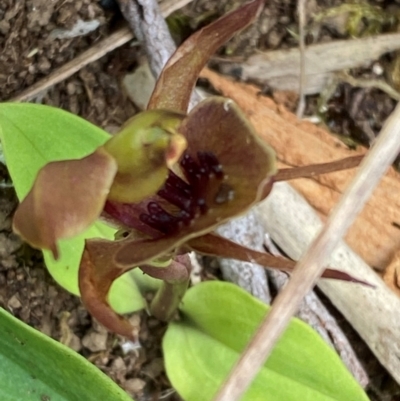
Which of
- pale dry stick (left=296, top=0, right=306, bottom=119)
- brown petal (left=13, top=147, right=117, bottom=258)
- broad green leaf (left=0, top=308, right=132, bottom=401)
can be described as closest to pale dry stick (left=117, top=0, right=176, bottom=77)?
pale dry stick (left=296, top=0, right=306, bottom=119)

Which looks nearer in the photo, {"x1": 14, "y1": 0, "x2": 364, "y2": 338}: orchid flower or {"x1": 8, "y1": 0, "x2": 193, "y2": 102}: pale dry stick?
{"x1": 14, "y1": 0, "x2": 364, "y2": 338}: orchid flower

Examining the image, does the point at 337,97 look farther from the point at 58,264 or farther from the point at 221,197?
the point at 221,197

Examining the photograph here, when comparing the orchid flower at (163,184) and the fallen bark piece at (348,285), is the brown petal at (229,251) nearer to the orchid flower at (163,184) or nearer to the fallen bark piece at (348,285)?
the orchid flower at (163,184)

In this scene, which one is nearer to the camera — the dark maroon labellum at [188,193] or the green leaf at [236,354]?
the dark maroon labellum at [188,193]

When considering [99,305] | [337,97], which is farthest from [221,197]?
[337,97]

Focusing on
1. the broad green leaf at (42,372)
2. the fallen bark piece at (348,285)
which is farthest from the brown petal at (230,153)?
the fallen bark piece at (348,285)

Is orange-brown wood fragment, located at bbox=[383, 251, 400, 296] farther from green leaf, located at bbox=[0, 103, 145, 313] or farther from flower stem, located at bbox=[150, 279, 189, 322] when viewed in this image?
green leaf, located at bbox=[0, 103, 145, 313]

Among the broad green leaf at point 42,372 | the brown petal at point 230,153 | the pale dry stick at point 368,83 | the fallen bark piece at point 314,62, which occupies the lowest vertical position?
the broad green leaf at point 42,372
